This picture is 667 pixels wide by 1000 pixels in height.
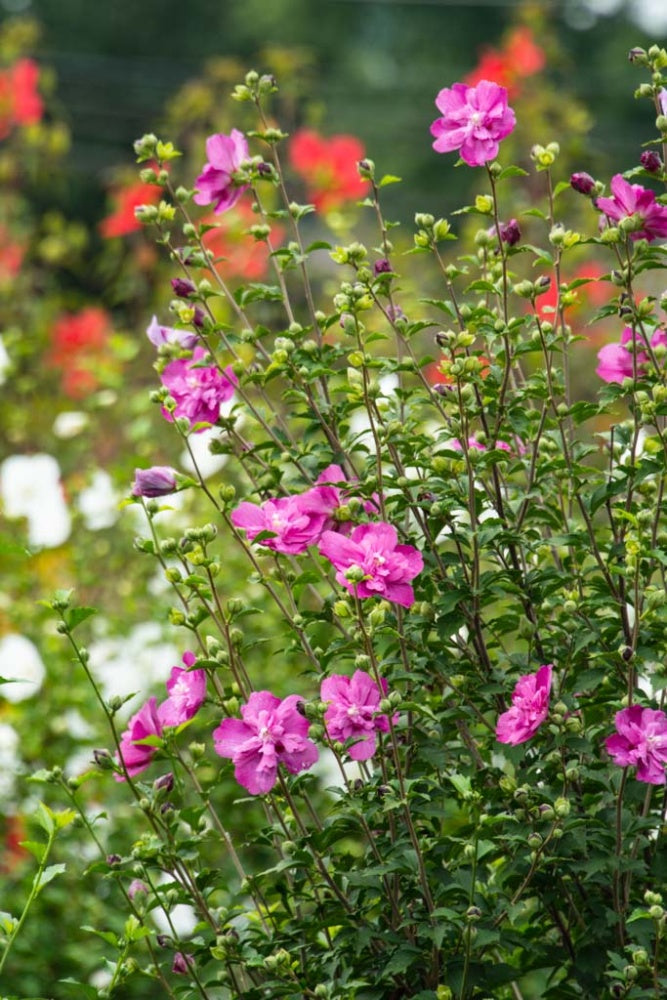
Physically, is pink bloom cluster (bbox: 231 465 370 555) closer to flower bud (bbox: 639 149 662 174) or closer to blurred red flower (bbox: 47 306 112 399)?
flower bud (bbox: 639 149 662 174)

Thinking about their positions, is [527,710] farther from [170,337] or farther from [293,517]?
[170,337]

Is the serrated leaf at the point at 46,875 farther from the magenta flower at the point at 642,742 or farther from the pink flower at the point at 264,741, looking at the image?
the magenta flower at the point at 642,742

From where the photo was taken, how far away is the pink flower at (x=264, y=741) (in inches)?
46.7

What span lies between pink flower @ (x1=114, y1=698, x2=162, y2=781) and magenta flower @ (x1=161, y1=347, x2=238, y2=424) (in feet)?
0.89

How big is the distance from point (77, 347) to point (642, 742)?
11.5 feet

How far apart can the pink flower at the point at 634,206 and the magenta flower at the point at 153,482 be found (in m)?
0.46

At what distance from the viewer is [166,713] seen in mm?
1312

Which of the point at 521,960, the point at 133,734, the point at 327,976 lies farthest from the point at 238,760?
the point at 521,960

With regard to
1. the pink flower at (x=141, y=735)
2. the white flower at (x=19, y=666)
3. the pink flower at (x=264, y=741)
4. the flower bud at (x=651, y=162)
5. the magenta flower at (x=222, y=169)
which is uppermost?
the white flower at (x=19, y=666)

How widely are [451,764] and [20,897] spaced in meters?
1.27

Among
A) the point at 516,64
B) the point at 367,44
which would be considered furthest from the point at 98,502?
the point at 367,44

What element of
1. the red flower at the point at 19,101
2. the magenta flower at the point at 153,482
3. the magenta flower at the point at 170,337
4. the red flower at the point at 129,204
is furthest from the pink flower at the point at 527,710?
the red flower at the point at 19,101

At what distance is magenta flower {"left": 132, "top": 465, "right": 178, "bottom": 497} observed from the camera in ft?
4.29

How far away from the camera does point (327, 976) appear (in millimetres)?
1313
